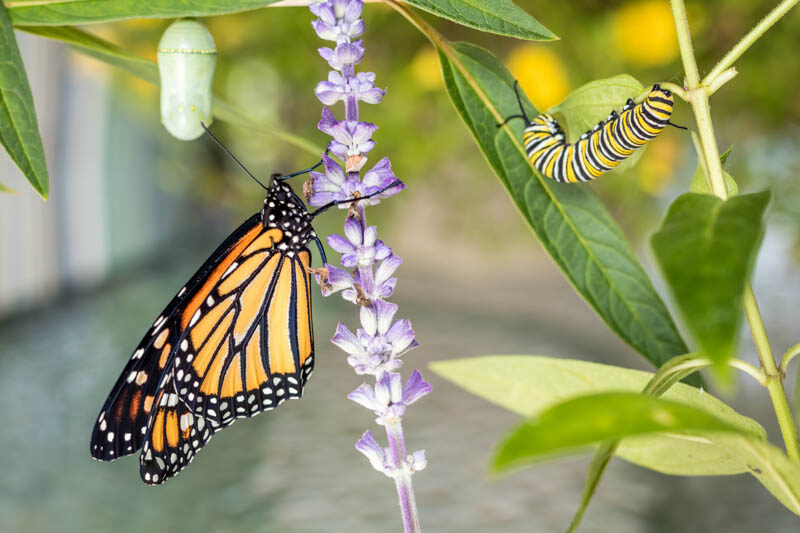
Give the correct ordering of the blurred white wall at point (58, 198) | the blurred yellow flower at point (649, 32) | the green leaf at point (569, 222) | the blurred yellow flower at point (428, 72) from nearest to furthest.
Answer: the green leaf at point (569, 222) → the blurred yellow flower at point (649, 32) → the blurred yellow flower at point (428, 72) → the blurred white wall at point (58, 198)

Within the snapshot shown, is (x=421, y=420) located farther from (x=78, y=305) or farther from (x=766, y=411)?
(x=78, y=305)

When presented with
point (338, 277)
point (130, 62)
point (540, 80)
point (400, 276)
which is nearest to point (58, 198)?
point (400, 276)

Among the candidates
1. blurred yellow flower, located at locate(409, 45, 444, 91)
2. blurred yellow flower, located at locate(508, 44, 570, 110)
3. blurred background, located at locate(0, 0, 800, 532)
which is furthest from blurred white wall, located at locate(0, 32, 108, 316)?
blurred yellow flower, located at locate(508, 44, 570, 110)

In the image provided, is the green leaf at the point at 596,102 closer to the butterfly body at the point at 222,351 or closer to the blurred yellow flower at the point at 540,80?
the butterfly body at the point at 222,351

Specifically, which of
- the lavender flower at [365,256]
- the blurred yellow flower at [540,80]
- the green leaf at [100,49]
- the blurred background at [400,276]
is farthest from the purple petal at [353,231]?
the blurred yellow flower at [540,80]

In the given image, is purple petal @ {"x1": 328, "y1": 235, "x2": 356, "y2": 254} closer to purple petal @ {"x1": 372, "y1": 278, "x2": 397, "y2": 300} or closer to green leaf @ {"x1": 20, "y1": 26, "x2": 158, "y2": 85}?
purple petal @ {"x1": 372, "y1": 278, "x2": 397, "y2": 300}

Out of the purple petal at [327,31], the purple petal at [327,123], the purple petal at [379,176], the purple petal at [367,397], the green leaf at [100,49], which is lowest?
the purple petal at [367,397]

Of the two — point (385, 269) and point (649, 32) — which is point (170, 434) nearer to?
point (385, 269)
